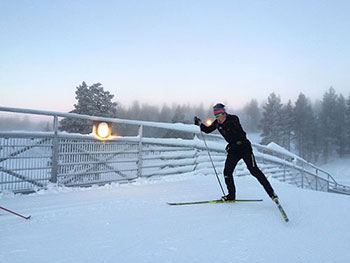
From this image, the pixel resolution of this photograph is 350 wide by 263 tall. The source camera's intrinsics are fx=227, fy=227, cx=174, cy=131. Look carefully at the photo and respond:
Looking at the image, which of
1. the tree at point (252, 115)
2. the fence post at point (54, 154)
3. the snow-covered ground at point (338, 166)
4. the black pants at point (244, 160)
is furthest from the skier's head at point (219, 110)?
the tree at point (252, 115)

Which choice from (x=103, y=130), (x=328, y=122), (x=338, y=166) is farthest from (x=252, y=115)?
(x=103, y=130)

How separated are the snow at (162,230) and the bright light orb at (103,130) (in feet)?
4.70

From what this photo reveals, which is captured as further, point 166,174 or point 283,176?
point 283,176

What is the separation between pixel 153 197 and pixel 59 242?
81.3 inches

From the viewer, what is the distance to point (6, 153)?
3914 mm

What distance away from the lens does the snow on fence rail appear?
4.00m

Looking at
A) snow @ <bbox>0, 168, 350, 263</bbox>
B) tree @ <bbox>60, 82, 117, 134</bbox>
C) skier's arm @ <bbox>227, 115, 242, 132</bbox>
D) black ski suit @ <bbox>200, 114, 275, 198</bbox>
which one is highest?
tree @ <bbox>60, 82, 117, 134</bbox>

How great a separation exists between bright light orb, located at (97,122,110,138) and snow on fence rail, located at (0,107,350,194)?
0.14 metres

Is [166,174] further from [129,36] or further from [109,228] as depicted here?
[129,36]

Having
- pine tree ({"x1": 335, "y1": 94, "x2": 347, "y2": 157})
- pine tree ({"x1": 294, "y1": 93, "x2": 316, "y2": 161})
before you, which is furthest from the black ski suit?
pine tree ({"x1": 335, "y1": 94, "x2": 347, "y2": 157})

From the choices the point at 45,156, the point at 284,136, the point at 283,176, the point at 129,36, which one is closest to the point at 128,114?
the point at 284,136

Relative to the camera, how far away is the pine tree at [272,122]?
1885 inches

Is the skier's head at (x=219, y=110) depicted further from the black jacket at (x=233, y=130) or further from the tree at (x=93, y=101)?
the tree at (x=93, y=101)

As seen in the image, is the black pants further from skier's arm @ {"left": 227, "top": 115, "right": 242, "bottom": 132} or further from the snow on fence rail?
the snow on fence rail
